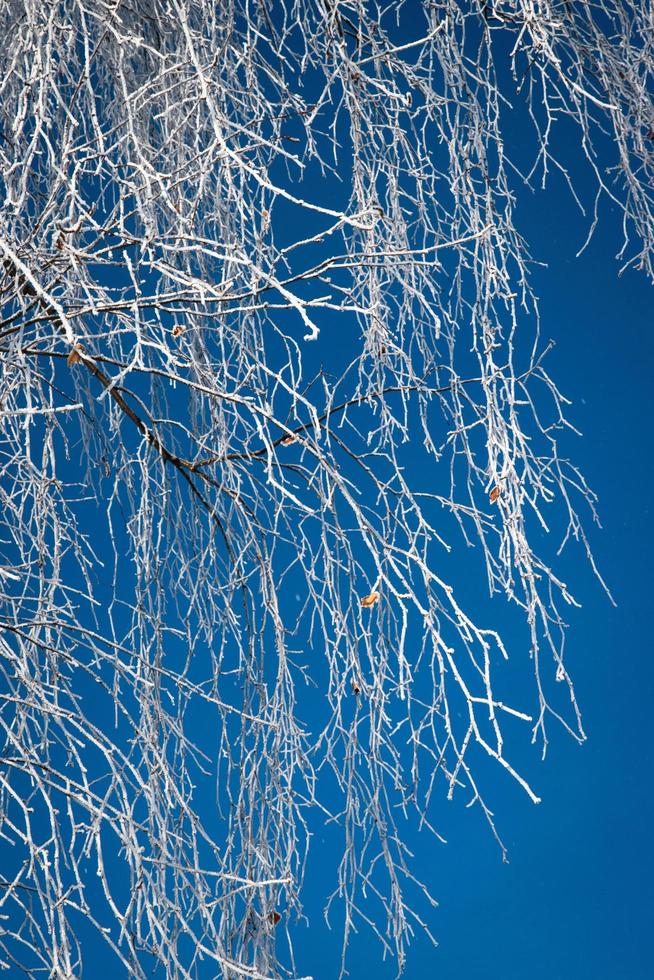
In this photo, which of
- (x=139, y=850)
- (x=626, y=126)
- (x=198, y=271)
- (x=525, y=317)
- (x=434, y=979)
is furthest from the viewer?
(x=525, y=317)

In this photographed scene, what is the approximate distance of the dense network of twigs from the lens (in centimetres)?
117

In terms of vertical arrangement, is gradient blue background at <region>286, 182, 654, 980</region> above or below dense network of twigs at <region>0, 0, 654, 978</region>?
below

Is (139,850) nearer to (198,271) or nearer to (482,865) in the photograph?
(198,271)

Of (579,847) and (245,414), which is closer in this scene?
(245,414)

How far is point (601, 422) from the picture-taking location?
2820 millimetres

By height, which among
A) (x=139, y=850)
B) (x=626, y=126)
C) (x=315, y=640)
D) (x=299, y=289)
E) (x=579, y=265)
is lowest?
(x=315, y=640)

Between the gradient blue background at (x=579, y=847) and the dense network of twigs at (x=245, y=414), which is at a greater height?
the dense network of twigs at (x=245, y=414)

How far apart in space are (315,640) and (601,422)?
90 cm

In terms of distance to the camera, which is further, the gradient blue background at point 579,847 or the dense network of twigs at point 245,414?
the gradient blue background at point 579,847

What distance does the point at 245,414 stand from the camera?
190 cm

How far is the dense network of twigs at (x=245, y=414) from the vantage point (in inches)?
46.3

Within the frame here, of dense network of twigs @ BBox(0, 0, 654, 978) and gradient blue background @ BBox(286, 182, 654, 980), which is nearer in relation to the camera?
dense network of twigs @ BBox(0, 0, 654, 978)

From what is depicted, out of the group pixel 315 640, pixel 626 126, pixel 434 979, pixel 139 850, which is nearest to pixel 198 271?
pixel 626 126

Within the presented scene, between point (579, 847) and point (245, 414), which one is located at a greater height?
point (245, 414)
